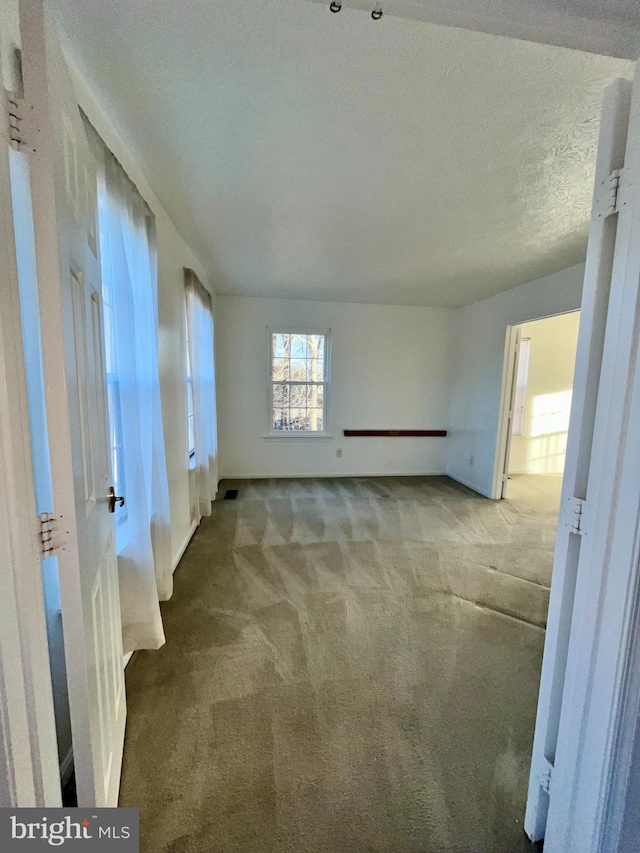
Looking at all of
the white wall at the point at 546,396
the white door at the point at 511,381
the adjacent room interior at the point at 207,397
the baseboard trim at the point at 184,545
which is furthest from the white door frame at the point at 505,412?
the baseboard trim at the point at 184,545

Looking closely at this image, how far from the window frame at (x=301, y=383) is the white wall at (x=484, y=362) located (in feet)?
6.21

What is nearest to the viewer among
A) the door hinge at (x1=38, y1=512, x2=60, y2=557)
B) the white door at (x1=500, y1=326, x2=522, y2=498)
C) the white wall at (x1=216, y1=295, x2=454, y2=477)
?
the door hinge at (x1=38, y1=512, x2=60, y2=557)

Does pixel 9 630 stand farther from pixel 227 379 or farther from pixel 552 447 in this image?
pixel 552 447

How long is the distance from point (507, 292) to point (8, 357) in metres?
4.60

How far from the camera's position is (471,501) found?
4141mm

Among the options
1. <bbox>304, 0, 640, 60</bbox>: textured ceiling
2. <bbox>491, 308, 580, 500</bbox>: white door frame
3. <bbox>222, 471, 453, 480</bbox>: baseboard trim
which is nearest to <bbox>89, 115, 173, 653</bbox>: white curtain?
<bbox>304, 0, 640, 60</bbox>: textured ceiling

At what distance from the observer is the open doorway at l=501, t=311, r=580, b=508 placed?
17.0 ft

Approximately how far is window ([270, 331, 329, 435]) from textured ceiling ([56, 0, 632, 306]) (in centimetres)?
225

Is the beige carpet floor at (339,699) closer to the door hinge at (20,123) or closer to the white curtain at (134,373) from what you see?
the white curtain at (134,373)

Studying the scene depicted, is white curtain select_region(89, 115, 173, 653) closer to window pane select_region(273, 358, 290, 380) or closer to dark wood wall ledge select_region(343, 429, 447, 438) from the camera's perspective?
window pane select_region(273, 358, 290, 380)

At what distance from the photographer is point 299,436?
4.91m

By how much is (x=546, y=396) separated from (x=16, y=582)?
20.5 ft

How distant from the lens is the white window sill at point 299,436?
15.9 feet

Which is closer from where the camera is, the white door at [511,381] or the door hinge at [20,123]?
the door hinge at [20,123]
